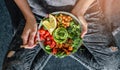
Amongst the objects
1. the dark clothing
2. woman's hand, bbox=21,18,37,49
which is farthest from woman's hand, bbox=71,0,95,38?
woman's hand, bbox=21,18,37,49

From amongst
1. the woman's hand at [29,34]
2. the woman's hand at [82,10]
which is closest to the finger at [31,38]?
the woman's hand at [29,34]

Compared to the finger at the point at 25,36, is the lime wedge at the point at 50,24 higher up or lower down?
higher up

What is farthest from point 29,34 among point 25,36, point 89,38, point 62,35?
point 89,38

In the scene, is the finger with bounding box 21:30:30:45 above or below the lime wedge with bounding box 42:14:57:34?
below

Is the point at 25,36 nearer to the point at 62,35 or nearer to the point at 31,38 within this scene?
the point at 31,38

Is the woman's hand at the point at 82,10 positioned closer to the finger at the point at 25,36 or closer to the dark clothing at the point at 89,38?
the dark clothing at the point at 89,38

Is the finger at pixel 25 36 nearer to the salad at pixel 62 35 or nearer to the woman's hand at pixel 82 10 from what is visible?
the salad at pixel 62 35

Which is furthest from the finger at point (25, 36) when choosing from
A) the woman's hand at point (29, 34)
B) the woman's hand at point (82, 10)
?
the woman's hand at point (82, 10)

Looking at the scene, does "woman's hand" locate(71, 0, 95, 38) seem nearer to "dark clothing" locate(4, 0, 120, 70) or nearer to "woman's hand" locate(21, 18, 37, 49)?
"dark clothing" locate(4, 0, 120, 70)
